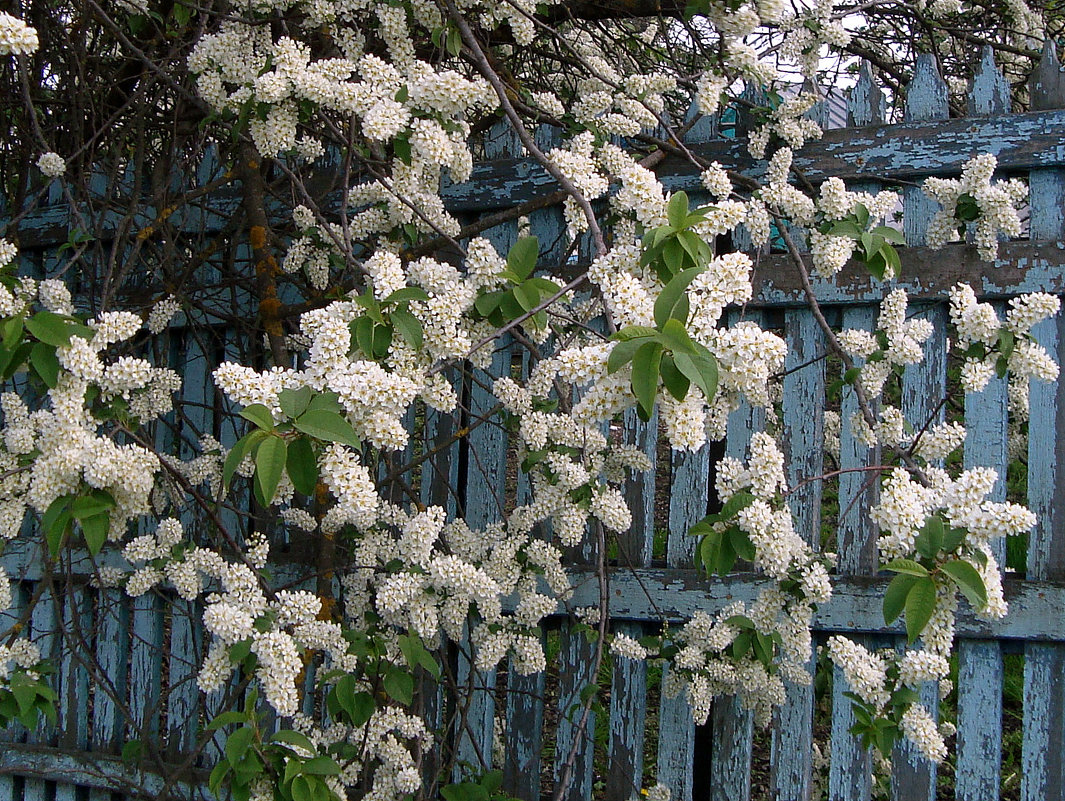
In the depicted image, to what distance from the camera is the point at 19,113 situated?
3309mm

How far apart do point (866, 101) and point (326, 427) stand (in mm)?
1899

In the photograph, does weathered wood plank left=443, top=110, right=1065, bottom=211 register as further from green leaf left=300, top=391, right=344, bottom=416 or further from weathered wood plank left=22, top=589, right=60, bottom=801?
weathered wood plank left=22, top=589, right=60, bottom=801

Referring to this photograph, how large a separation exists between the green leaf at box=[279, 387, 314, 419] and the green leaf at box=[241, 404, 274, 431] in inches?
1.0

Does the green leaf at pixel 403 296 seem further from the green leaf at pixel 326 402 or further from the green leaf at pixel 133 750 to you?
the green leaf at pixel 133 750

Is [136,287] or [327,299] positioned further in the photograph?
[136,287]

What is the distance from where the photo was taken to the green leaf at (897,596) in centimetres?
153

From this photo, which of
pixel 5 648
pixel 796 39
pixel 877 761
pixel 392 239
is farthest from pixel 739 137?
pixel 5 648

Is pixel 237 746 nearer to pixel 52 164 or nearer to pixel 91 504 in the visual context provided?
pixel 91 504

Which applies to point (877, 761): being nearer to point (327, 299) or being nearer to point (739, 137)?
point (739, 137)

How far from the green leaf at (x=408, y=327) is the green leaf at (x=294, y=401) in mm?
244

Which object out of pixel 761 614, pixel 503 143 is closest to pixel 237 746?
pixel 761 614

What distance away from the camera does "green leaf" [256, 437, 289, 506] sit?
1353mm

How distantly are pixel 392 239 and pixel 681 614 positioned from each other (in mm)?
1251

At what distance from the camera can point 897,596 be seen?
5.04 ft
